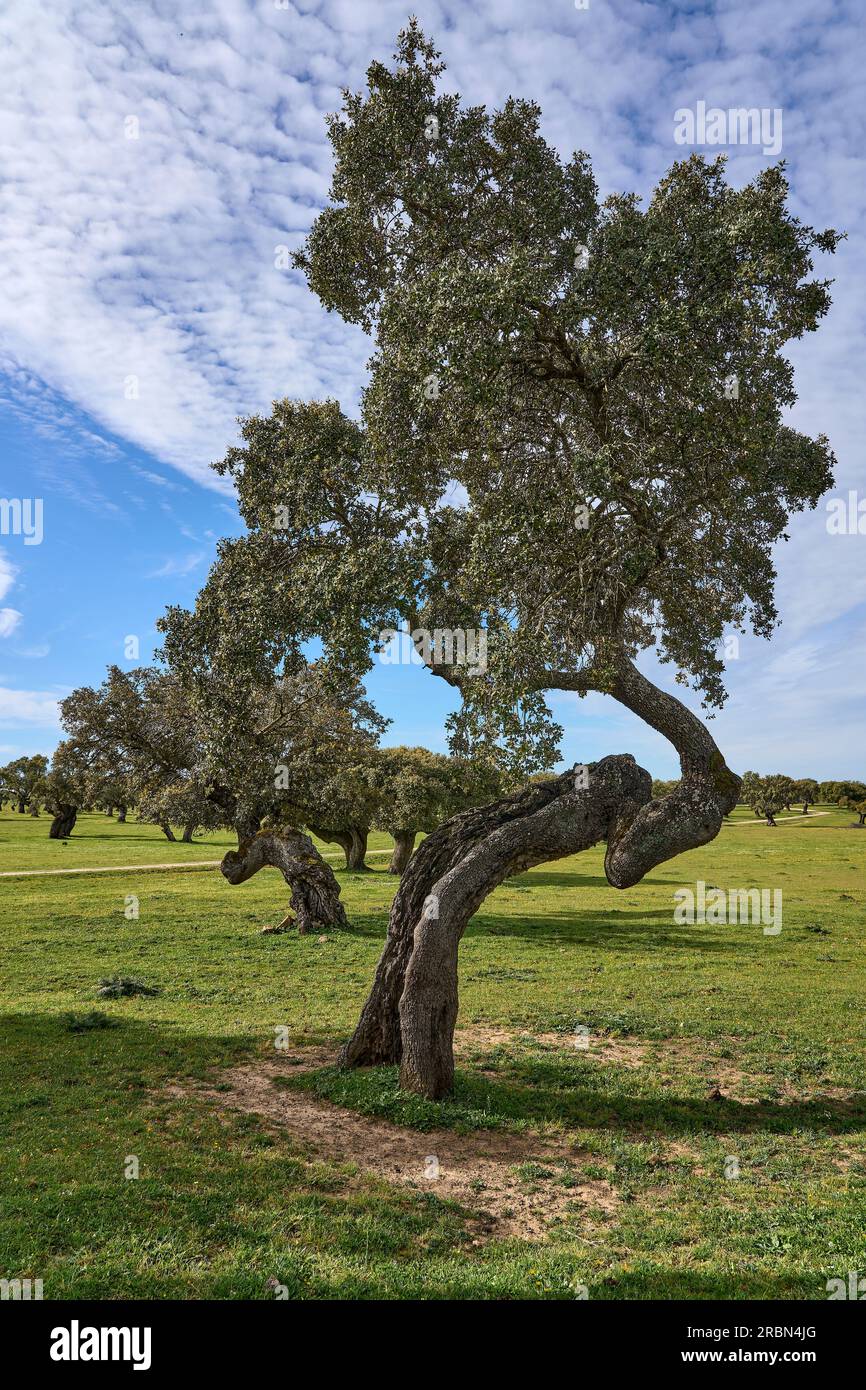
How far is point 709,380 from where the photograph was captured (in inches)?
463

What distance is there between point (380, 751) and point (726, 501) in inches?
1350

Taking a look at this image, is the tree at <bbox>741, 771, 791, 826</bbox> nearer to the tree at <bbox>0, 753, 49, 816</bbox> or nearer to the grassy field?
the grassy field

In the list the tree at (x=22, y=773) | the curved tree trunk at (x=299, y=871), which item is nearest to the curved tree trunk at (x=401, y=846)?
the curved tree trunk at (x=299, y=871)

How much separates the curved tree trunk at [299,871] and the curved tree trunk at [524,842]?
15.4 metres

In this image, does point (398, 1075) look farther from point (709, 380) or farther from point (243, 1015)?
point (709, 380)

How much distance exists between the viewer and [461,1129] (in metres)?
11.2

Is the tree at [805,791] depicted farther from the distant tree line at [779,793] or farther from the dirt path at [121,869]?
the dirt path at [121,869]

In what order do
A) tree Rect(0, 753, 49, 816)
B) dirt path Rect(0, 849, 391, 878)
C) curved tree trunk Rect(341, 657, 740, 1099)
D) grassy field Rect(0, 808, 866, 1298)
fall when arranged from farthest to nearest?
Answer: tree Rect(0, 753, 49, 816)
dirt path Rect(0, 849, 391, 878)
curved tree trunk Rect(341, 657, 740, 1099)
grassy field Rect(0, 808, 866, 1298)

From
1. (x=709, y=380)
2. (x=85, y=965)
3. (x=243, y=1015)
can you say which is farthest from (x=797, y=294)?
(x=85, y=965)

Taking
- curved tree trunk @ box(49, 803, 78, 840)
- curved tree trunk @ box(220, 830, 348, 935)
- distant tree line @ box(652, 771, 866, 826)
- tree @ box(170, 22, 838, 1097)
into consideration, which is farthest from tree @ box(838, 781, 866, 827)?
tree @ box(170, 22, 838, 1097)

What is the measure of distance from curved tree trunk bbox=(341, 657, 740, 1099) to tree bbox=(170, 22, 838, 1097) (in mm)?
42

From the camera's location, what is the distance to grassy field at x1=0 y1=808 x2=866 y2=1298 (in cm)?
738

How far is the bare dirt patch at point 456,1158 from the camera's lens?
348 inches
